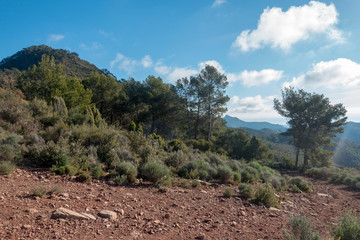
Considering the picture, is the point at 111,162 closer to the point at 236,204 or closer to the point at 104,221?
the point at 104,221

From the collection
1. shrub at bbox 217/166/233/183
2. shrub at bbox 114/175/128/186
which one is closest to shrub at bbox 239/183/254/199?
shrub at bbox 217/166/233/183

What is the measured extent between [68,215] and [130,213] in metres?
1.04

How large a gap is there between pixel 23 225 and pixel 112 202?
59.6 inches

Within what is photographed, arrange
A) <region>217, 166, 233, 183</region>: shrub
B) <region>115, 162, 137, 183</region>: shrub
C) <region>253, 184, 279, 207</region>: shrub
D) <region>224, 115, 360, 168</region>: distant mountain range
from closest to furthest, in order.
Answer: <region>253, 184, 279, 207</region>: shrub, <region>115, 162, 137, 183</region>: shrub, <region>217, 166, 233, 183</region>: shrub, <region>224, 115, 360, 168</region>: distant mountain range

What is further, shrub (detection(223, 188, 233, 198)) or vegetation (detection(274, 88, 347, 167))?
vegetation (detection(274, 88, 347, 167))

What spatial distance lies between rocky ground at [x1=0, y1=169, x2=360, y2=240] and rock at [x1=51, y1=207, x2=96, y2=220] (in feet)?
0.12

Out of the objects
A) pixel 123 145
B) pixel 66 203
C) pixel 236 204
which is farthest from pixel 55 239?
pixel 123 145

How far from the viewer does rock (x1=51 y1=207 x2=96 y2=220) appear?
296 cm

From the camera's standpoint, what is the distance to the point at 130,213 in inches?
141

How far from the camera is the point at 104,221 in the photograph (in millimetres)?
3107

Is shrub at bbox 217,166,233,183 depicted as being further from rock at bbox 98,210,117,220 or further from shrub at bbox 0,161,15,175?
shrub at bbox 0,161,15,175

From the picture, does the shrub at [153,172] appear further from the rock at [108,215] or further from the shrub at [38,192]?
the shrub at [38,192]

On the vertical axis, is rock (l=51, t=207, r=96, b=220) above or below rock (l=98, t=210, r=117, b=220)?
above

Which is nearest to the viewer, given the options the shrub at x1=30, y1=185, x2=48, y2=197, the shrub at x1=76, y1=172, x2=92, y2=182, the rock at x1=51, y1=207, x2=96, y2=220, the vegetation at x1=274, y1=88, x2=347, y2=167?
the rock at x1=51, y1=207, x2=96, y2=220
